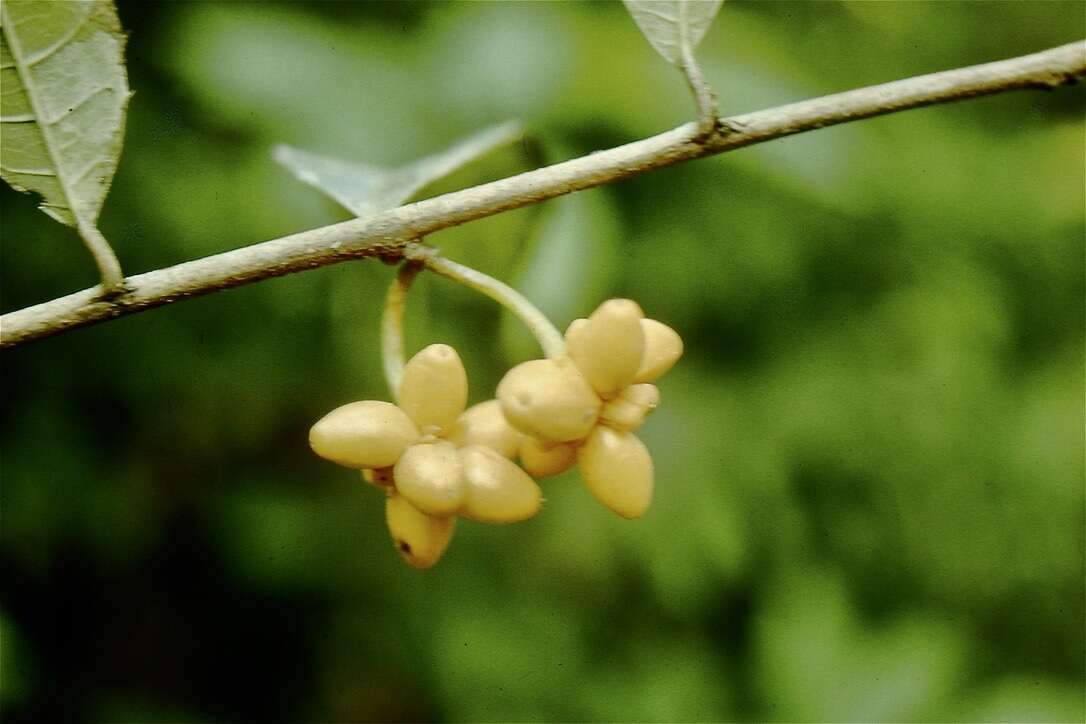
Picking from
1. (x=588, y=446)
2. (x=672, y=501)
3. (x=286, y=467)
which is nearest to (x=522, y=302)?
(x=588, y=446)

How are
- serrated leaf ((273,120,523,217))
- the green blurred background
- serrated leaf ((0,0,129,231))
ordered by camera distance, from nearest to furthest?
serrated leaf ((0,0,129,231)) < serrated leaf ((273,120,523,217)) < the green blurred background

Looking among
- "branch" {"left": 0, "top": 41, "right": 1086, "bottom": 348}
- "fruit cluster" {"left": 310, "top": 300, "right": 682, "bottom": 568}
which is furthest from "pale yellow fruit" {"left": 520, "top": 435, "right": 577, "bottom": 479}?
"branch" {"left": 0, "top": 41, "right": 1086, "bottom": 348}

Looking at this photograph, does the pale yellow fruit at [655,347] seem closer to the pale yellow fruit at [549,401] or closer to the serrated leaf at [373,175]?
the pale yellow fruit at [549,401]

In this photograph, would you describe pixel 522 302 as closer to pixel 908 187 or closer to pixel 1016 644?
pixel 908 187

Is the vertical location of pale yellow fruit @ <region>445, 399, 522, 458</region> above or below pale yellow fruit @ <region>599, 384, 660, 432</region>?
below

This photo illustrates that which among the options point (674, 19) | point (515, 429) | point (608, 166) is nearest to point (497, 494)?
point (515, 429)

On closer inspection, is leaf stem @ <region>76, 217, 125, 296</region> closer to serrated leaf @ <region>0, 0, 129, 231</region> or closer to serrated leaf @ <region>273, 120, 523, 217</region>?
serrated leaf @ <region>0, 0, 129, 231</region>

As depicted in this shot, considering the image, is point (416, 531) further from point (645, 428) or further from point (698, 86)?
point (645, 428)

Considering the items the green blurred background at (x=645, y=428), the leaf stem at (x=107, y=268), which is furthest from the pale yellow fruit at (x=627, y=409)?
the green blurred background at (x=645, y=428)
